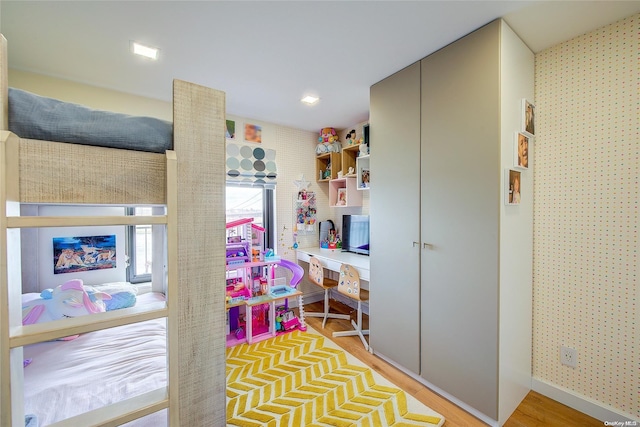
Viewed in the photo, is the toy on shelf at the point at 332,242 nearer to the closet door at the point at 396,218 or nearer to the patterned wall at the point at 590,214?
the closet door at the point at 396,218

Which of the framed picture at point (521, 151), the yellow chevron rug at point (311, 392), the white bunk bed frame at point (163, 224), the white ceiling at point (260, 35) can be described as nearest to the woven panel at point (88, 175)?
the white bunk bed frame at point (163, 224)

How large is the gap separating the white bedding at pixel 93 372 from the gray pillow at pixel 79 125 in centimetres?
110

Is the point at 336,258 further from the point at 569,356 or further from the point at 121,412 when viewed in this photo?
the point at 121,412

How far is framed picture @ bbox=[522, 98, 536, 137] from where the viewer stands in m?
1.67

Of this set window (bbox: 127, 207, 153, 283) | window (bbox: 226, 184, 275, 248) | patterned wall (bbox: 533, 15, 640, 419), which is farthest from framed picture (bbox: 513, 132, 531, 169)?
window (bbox: 127, 207, 153, 283)

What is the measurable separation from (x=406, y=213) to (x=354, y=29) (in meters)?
1.30

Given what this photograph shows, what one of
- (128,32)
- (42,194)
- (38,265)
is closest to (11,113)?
(42,194)

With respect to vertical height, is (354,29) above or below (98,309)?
above

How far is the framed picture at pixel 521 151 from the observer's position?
1.59m

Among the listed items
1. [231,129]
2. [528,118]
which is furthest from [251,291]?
[528,118]

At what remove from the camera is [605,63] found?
1.56 metres

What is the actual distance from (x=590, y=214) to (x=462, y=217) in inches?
30.8

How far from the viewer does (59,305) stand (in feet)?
5.71

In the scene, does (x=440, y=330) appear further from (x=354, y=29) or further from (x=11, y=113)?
(x=11, y=113)
